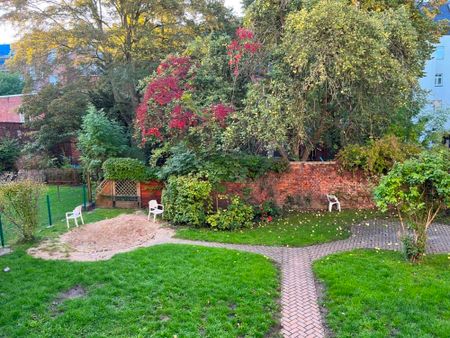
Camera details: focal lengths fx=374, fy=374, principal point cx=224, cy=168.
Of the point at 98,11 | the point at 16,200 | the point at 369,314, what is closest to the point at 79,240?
the point at 16,200

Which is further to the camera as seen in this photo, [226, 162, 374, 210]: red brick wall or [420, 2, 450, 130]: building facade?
[420, 2, 450, 130]: building facade

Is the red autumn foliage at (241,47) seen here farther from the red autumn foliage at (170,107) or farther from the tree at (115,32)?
the tree at (115,32)

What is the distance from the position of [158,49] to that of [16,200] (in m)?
10.9

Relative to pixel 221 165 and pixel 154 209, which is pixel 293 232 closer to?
pixel 221 165

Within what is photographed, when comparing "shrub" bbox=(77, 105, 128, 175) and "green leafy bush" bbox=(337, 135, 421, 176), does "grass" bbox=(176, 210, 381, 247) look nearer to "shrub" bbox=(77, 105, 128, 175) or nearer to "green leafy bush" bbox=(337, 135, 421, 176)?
"green leafy bush" bbox=(337, 135, 421, 176)

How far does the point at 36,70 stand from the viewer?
18812 millimetres

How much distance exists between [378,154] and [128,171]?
29.0 ft

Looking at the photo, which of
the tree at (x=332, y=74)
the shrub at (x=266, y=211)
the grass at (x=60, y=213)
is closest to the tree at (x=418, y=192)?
the tree at (x=332, y=74)

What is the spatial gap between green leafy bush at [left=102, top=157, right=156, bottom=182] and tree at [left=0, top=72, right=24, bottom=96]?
28033mm

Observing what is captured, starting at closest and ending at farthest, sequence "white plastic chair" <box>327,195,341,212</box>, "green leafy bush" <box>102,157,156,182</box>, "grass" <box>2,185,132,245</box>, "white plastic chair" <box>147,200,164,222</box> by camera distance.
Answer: "grass" <box>2,185,132,245</box> → "white plastic chair" <box>147,200,164,222</box> → "white plastic chair" <box>327,195,341,212</box> → "green leafy bush" <box>102,157,156,182</box>

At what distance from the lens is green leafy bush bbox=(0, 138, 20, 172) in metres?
21.4

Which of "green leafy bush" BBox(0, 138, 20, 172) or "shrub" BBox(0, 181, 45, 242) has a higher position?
"green leafy bush" BBox(0, 138, 20, 172)

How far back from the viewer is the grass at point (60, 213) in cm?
1077

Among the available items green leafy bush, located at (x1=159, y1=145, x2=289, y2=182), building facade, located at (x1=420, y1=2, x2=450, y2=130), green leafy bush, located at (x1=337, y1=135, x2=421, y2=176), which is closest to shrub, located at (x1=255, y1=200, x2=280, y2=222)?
green leafy bush, located at (x1=159, y1=145, x2=289, y2=182)
